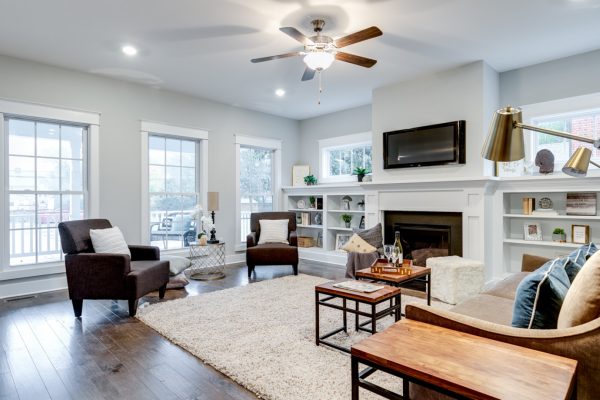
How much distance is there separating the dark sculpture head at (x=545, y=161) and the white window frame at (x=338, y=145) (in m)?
2.44

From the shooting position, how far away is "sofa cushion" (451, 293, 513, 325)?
1982 mm

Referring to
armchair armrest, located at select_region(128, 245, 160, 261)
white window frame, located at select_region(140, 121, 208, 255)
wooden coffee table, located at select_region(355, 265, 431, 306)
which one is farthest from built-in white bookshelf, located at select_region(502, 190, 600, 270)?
white window frame, located at select_region(140, 121, 208, 255)

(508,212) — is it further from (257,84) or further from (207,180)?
(207,180)

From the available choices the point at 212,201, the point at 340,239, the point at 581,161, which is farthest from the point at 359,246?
the point at 340,239

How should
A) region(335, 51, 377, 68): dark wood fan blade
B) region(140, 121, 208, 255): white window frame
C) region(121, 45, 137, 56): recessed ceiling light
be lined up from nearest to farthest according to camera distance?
region(335, 51, 377, 68): dark wood fan blade < region(121, 45, 137, 56): recessed ceiling light < region(140, 121, 208, 255): white window frame

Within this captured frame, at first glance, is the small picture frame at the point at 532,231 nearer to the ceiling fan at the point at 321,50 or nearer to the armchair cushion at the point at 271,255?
the ceiling fan at the point at 321,50

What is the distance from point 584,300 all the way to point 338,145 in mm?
5485

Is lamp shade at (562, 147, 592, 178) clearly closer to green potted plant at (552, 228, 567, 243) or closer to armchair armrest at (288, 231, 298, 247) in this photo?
green potted plant at (552, 228, 567, 243)

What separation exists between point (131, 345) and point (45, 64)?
3653mm

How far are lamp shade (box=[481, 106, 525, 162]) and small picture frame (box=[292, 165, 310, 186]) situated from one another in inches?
216

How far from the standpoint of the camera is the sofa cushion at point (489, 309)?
1.98 m

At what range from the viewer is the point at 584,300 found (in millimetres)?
1265

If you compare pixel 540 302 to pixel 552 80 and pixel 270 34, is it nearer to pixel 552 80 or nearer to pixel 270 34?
pixel 270 34

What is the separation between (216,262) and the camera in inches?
227
